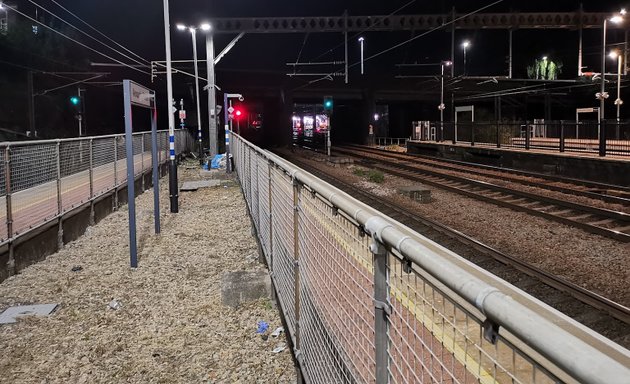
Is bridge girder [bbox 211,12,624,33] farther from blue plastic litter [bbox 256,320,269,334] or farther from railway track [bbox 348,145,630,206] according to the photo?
blue plastic litter [bbox 256,320,269,334]

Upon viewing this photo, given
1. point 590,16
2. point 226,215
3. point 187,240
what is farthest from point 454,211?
point 590,16

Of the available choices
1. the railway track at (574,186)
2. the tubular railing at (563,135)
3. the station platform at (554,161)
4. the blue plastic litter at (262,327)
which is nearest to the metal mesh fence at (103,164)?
the blue plastic litter at (262,327)

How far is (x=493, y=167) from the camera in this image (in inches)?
918

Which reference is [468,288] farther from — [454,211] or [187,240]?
[454,211]

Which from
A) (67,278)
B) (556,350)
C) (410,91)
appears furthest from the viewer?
(410,91)

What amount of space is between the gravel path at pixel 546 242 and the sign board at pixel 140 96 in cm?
641

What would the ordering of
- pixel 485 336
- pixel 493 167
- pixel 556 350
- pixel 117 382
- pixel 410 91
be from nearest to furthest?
pixel 556 350 < pixel 485 336 < pixel 117 382 < pixel 493 167 < pixel 410 91

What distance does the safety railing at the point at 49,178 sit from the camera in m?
7.98

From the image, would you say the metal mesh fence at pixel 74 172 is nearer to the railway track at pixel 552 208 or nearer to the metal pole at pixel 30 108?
the railway track at pixel 552 208

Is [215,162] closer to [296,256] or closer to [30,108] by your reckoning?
[30,108]

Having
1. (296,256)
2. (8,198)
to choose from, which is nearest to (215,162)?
(8,198)

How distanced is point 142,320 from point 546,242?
7.17 metres

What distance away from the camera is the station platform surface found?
4812 millimetres

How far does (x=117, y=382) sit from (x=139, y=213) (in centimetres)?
916
